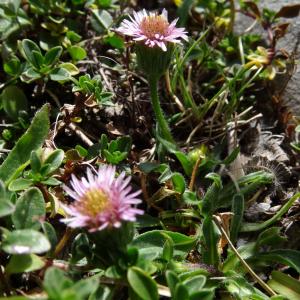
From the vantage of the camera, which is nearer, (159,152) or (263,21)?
(159,152)

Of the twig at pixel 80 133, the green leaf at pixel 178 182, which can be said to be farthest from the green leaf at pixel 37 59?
the green leaf at pixel 178 182

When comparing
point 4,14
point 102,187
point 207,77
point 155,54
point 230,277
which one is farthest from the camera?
point 207,77

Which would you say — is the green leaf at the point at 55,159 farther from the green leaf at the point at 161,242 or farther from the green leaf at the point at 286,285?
the green leaf at the point at 286,285

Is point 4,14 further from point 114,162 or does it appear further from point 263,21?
point 263,21

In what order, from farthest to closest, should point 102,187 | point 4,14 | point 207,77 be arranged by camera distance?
point 207,77 → point 4,14 → point 102,187

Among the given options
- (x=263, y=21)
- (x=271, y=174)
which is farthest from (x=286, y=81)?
(x=271, y=174)

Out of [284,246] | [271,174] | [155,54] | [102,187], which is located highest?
[155,54]

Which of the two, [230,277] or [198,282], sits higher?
[198,282]
